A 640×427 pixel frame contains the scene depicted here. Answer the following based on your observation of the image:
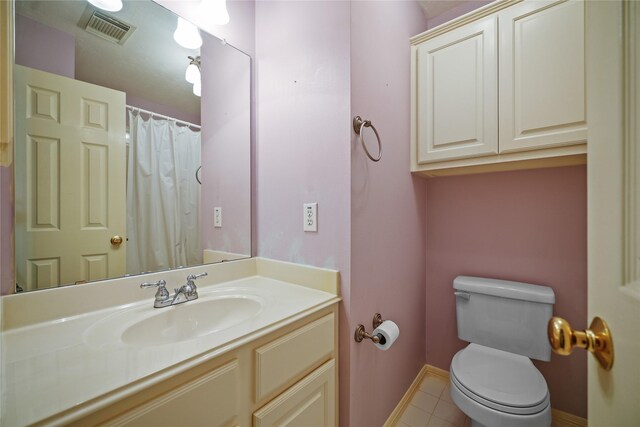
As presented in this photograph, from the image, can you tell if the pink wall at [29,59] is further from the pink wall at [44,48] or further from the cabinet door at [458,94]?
the cabinet door at [458,94]

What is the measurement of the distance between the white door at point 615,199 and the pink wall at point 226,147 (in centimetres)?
130

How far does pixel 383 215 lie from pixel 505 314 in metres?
0.91

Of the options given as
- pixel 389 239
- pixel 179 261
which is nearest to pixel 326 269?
pixel 389 239

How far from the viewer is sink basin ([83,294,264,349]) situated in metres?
0.78

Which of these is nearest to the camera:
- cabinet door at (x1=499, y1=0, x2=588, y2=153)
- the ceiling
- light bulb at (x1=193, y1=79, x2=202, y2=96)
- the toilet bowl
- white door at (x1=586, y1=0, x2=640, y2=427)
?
white door at (x1=586, y1=0, x2=640, y2=427)

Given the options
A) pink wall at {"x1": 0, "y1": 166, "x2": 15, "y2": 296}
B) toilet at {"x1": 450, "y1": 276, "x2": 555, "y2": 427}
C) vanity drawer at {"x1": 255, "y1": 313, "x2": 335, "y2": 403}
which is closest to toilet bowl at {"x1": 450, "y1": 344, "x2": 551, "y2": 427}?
toilet at {"x1": 450, "y1": 276, "x2": 555, "y2": 427}

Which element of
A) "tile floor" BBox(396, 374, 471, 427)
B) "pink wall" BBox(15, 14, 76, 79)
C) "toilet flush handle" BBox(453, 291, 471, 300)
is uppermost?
"pink wall" BBox(15, 14, 76, 79)

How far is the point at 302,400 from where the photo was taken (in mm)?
921

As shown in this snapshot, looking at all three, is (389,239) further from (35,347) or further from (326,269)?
(35,347)

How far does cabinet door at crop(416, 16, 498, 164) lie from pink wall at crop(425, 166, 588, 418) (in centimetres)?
39

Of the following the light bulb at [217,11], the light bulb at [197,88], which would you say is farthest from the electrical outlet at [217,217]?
the light bulb at [217,11]

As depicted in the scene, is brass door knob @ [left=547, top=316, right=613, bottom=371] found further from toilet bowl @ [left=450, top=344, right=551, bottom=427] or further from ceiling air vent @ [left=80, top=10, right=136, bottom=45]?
ceiling air vent @ [left=80, top=10, right=136, bottom=45]

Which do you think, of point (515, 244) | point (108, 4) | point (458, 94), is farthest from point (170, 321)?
point (515, 244)

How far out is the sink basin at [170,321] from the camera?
0.78 meters
